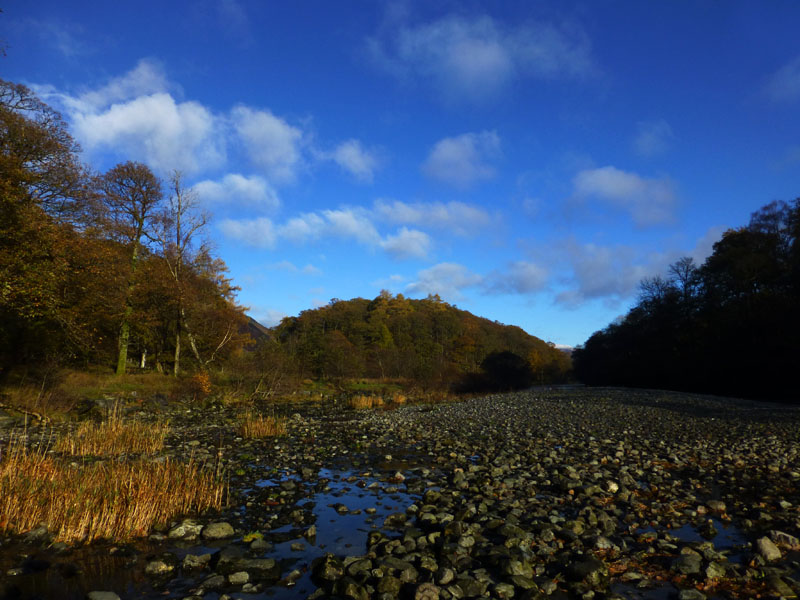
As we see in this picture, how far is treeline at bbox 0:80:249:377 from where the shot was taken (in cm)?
1596

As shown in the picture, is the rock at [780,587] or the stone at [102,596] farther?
the stone at [102,596]

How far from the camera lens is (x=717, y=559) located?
5375 mm

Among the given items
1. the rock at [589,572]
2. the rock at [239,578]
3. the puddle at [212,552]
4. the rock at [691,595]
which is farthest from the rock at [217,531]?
the rock at [691,595]

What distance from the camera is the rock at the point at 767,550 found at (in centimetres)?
536

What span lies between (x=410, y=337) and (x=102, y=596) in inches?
3561

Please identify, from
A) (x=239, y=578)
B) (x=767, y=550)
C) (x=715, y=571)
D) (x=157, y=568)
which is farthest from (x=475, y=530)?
(x=157, y=568)

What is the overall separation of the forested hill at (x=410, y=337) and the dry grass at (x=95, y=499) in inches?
1824

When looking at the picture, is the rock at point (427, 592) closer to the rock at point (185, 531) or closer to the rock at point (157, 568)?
the rock at point (157, 568)

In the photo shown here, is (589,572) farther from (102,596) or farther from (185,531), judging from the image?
(185,531)

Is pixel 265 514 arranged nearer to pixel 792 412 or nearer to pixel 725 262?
pixel 792 412

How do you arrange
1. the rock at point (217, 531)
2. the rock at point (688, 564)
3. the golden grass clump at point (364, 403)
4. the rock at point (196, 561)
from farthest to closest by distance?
the golden grass clump at point (364, 403), the rock at point (217, 531), the rock at point (196, 561), the rock at point (688, 564)

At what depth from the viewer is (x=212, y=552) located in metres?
6.11

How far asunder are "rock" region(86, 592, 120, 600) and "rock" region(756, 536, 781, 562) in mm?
7492

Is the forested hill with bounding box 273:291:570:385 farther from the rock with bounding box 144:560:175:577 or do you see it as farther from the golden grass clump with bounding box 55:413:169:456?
the rock with bounding box 144:560:175:577
